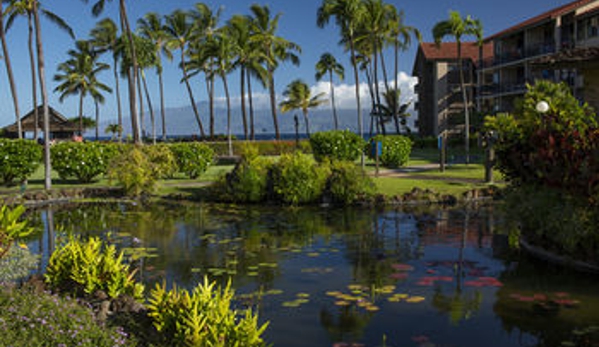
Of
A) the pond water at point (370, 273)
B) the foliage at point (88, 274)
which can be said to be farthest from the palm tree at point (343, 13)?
the foliage at point (88, 274)

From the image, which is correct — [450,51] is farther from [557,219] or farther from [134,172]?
[557,219]

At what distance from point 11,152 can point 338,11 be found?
109 feet

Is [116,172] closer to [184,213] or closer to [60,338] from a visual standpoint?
[184,213]

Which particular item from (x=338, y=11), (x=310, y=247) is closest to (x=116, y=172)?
(x=310, y=247)

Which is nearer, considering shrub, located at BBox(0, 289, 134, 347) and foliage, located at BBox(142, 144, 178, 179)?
shrub, located at BBox(0, 289, 134, 347)

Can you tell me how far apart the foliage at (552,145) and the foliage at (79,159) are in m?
17.2

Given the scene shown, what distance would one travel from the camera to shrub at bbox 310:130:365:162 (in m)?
31.1

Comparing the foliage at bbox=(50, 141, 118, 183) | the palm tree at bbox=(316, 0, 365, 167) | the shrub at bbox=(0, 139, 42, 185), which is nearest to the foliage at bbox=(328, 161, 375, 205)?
the foliage at bbox=(50, 141, 118, 183)

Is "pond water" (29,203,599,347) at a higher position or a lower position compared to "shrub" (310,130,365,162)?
lower

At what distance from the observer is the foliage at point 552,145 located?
909cm

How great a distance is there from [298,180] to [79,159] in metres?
10.6

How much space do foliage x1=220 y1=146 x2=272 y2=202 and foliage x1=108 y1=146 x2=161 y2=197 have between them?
2947 millimetres

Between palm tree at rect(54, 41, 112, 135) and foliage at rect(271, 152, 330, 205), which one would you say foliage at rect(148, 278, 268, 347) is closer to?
foliage at rect(271, 152, 330, 205)

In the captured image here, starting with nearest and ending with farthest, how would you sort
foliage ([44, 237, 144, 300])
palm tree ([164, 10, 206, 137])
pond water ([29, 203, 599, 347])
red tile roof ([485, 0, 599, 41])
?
pond water ([29, 203, 599, 347])
foliage ([44, 237, 144, 300])
red tile roof ([485, 0, 599, 41])
palm tree ([164, 10, 206, 137])
